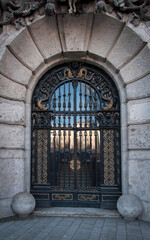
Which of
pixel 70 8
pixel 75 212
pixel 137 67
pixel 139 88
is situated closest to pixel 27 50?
pixel 70 8

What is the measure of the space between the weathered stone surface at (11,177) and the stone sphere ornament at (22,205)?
272 mm

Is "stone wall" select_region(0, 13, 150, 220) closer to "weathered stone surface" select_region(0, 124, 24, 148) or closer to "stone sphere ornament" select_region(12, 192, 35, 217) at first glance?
"weathered stone surface" select_region(0, 124, 24, 148)

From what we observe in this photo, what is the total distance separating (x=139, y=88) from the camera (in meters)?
6.29

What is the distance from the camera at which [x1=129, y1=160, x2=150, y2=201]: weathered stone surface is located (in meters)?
5.88

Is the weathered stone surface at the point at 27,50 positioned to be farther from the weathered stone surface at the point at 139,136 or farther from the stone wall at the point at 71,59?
the weathered stone surface at the point at 139,136

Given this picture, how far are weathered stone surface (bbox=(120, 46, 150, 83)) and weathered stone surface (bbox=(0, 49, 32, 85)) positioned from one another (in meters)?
2.91

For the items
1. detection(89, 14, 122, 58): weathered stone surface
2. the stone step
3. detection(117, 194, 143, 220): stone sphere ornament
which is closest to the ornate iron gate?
the stone step

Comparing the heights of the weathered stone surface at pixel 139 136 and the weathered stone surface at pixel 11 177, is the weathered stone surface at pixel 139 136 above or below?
above

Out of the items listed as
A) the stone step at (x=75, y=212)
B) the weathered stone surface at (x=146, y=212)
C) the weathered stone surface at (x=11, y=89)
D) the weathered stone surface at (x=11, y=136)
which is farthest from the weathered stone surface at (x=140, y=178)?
the weathered stone surface at (x=11, y=89)

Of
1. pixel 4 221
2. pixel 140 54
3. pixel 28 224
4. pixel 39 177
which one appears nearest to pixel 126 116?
pixel 140 54

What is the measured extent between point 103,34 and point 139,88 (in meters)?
2.00

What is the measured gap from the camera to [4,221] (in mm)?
5668

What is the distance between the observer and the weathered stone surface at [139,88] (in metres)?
6.16

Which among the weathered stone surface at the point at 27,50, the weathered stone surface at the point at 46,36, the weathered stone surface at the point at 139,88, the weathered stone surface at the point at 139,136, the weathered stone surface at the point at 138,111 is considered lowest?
the weathered stone surface at the point at 139,136
